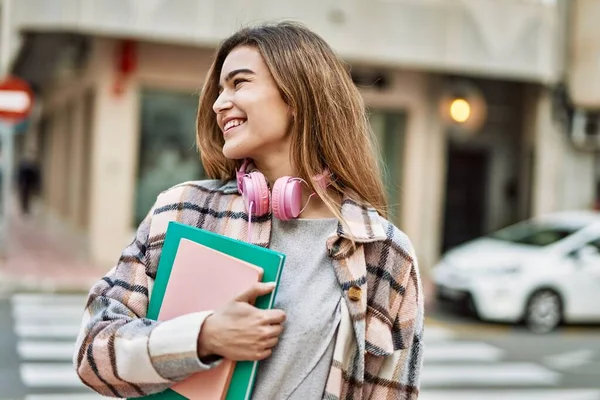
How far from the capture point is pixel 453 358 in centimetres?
905

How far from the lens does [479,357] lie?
915 cm

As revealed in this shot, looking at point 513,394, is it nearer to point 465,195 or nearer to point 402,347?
point 402,347

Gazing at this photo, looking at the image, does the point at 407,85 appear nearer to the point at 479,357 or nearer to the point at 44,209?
the point at 479,357

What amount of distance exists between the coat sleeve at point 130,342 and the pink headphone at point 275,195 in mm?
299

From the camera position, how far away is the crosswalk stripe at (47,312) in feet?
32.9

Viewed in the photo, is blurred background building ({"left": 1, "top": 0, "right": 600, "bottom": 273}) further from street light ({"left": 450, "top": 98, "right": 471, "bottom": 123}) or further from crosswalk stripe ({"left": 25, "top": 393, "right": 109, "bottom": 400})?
crosswalk stripe ({"left": 25, "top": 393, "right": 109, "bottom": 400})

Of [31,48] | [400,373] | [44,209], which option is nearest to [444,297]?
[400,373]

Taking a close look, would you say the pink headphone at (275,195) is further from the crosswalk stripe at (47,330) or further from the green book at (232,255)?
the crosswalk stripe at (47,330)

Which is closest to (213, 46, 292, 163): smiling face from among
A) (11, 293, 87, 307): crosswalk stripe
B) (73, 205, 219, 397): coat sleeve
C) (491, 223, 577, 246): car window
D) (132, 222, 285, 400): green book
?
(132, 222, 285, 400): green book

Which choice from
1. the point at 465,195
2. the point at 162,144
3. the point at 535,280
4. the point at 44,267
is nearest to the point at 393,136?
the point at 465,195

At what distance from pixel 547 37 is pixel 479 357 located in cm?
862

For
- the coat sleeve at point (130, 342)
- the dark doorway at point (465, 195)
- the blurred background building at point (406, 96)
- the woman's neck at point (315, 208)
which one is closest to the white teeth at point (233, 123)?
the woman's neck at point (315, 208)

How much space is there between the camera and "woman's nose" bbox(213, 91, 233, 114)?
6.18 feet

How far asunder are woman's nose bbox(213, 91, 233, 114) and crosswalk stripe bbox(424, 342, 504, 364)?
725cm
